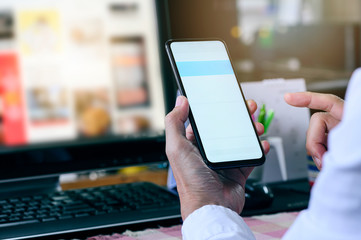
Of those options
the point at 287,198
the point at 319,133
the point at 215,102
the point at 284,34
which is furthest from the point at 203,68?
the point at 284,34

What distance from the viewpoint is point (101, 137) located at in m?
0.80

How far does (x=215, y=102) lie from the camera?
611 millimetres

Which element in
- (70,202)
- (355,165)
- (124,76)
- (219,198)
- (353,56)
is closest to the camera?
(355,165)

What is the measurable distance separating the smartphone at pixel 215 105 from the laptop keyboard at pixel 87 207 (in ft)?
0.46

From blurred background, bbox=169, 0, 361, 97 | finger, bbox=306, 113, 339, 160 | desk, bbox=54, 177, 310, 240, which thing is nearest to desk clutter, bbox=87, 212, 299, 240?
desk, bbox=54, 177, 310, 240

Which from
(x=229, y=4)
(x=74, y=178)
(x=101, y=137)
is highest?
(x=229, y=4)

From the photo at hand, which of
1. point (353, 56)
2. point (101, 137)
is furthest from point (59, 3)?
point (353, 56)

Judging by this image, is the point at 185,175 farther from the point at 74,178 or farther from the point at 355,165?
the point at 74,178

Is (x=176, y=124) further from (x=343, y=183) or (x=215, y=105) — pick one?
(x=343, y=183)

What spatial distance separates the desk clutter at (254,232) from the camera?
614 mm

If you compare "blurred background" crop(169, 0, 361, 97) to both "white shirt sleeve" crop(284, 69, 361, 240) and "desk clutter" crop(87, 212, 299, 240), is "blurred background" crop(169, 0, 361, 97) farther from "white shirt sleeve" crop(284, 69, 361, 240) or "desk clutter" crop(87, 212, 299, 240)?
"white shirt sleeve" crop(284, 69, 361, 240)

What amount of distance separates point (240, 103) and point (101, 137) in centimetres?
27

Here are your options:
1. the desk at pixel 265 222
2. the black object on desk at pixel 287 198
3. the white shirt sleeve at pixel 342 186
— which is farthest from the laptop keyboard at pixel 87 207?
the white shirt sleeve at pixel 342 186

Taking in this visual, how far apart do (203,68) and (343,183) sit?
0.33 meters
